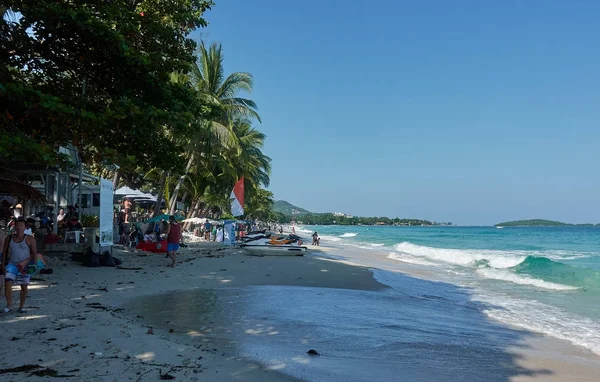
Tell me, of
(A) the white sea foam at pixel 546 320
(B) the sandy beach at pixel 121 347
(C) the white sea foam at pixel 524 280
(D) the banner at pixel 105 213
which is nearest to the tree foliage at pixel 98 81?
(B) the sandy beach at pixel 121 347

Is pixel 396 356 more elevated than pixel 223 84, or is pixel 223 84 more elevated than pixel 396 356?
pixel 223 84

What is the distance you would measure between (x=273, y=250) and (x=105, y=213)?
9.22m

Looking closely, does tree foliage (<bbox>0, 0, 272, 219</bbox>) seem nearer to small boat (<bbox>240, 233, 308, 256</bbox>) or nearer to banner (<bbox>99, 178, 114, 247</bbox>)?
banner (<bbox>99, 178, 114, 247</bbox>)

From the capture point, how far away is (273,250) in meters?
19.7

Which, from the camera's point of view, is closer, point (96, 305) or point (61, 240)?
point (96, 305)

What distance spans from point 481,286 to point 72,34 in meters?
13.4

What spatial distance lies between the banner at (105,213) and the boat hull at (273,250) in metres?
8.18

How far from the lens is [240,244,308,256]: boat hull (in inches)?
768

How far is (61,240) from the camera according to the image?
41.0 ft

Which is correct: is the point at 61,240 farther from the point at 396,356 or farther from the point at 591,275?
the point at 591,275

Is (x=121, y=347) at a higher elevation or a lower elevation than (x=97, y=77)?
lower

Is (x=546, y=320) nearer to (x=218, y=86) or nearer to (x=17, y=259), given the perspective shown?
(x=17, y=259)

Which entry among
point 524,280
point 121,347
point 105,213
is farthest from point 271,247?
point 121,347

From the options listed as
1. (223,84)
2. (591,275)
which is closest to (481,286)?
(591,275)
